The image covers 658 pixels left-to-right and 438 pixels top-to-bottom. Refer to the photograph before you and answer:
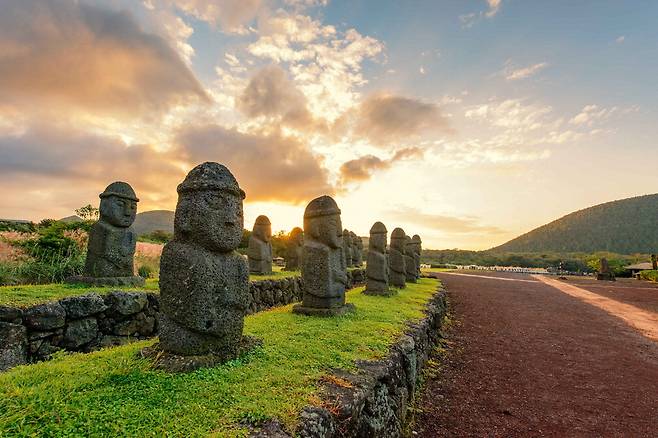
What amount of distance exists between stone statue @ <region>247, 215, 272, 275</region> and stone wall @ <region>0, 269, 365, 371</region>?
716cm

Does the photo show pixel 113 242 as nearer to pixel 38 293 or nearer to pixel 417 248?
pixel 38 293

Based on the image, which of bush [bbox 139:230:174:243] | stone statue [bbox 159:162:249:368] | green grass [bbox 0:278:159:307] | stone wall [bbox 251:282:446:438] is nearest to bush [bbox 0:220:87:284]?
green grass [bbox 0:278:159:307]

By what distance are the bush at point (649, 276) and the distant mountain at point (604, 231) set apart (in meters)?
73.5

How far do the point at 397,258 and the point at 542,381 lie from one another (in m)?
8.52

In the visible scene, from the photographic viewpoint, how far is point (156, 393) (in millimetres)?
3449

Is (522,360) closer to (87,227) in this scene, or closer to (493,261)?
(87,227)

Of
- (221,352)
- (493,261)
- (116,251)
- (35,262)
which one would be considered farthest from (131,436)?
(493,261)

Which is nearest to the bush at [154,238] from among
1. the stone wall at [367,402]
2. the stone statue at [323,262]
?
the stone statue at [323,262]

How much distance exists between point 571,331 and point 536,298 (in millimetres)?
8902

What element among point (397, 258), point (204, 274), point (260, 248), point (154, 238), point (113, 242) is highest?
point (154, 238)

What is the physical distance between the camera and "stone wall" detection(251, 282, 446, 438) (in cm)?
322

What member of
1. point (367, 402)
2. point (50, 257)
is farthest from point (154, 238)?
point (367, 402)

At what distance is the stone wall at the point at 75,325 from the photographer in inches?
231

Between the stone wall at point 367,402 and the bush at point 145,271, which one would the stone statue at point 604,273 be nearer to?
the stone wall at point 367,402
